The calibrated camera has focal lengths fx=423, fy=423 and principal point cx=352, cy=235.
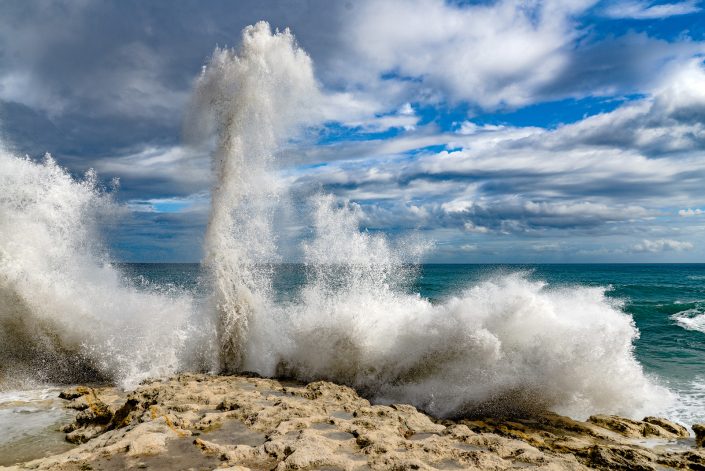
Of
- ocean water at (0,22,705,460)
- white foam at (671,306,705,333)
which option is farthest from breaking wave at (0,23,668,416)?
white foam at (671,306,705,333)

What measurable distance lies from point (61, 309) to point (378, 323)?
8.41 metres

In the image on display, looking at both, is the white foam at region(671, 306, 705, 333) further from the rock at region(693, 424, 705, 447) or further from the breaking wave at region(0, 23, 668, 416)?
the rock at region(693, 424, 705, 447)

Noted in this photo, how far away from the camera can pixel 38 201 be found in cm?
1173

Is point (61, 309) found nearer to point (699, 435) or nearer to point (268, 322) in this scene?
point (268, 322)

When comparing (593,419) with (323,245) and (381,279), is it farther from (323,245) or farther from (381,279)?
(323,245)

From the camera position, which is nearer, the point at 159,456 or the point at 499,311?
the point at 159,456

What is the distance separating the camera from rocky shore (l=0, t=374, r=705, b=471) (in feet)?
16.4

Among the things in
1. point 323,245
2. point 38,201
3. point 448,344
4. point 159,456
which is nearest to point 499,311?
point 448,344

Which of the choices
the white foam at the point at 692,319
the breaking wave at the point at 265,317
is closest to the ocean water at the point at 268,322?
the breaking wave at the point at 265,317

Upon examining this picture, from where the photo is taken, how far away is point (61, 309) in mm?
11219

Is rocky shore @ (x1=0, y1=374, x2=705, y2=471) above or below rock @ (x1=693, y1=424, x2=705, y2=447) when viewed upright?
above

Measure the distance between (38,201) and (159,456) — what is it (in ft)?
32.6

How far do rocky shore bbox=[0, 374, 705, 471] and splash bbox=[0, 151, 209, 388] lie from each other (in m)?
2.24

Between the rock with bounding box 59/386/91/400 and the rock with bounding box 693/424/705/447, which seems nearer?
the rock with bounding box 693/424/705/447
